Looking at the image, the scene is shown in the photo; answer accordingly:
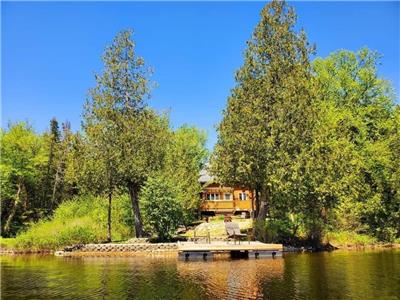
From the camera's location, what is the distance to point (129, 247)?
35.0 meters

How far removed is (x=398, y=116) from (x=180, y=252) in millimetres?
26282

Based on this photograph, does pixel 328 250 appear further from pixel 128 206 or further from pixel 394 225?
pixel 128 206

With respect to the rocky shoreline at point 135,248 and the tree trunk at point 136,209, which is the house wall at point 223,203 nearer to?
the tree trunk at point 136,209

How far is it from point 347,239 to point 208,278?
1928cm

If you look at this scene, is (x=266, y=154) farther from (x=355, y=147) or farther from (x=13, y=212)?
(x=13, y=212)

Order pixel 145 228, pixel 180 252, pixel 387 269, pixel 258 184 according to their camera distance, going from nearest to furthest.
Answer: pixel 387 269, pixel 180 252, pixel 258 184, pixel 145 228

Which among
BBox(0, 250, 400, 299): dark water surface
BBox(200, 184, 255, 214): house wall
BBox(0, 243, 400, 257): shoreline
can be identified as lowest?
BBox(0, 250, 400, 299): dark water surface

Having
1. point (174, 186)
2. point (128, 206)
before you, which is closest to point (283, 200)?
point (174, 186)

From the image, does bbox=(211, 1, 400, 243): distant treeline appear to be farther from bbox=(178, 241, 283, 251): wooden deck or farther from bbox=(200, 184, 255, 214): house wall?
bbox=(200, 184, 255, 214): house wall

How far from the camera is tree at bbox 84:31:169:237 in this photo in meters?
36.7

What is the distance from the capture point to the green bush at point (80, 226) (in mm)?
37969

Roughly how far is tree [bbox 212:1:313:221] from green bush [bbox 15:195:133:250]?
11.1m

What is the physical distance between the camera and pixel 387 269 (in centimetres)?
2388

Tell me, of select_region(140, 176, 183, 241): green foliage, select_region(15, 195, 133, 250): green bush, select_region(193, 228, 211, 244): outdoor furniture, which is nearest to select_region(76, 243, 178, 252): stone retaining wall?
select_region(140, 176, 183, 241): green foliage
